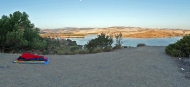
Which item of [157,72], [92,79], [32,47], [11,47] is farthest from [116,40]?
[92,79]

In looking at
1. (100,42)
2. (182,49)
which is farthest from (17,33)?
(182,49)

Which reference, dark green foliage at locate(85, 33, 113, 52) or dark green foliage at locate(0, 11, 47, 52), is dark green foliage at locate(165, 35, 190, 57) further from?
dark green foliage at locate(0, 11, 47, 52)

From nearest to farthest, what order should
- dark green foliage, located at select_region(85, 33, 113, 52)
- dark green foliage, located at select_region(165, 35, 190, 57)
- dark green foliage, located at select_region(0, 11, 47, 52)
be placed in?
dark green foliage, located at select_region(165, 35, 190, 57) → dark green foliage, located at select_region(0, 11, 47, 52) → dark green foliage, located at select_region(85, 33, 113, 52)

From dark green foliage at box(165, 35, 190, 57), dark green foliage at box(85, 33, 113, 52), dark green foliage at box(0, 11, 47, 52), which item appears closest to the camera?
dark green foliage at box(165, 35, 190, 57)

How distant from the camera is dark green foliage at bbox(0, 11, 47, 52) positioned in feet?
46.5

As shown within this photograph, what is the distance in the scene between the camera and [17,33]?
14.0 meters

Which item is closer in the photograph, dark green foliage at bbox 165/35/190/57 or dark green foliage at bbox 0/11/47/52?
dark green foliage at bbox 165/35/190/57

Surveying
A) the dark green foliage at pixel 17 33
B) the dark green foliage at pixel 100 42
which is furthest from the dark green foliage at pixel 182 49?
the dark green foliage at pixel 17 33

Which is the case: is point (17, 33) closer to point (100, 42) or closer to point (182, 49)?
point (100, 42)

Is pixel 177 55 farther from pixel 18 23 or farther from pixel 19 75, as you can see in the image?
pixel 18 23

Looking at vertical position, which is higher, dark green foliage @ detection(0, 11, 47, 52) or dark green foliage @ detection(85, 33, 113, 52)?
dark green foliage @ detection(0, 11, 47, 52)

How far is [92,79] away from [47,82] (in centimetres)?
129

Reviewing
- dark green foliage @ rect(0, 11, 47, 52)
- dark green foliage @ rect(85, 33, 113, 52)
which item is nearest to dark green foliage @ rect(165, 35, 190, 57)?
dark green foliage @ rect(85, 33, 113, 52)

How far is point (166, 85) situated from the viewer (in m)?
5.65
